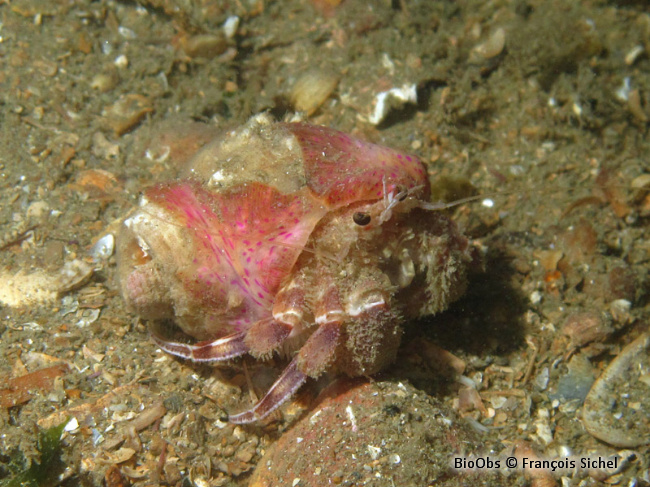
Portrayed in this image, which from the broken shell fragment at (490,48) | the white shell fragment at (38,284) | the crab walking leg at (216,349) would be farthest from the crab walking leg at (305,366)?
the broken shell fragment at (490,48)

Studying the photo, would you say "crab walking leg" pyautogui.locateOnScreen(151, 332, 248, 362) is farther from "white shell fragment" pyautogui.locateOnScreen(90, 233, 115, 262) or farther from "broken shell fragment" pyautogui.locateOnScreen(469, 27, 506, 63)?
"broken shell fragment" pyautogui.locateOnScreen(469, 27, 506, 63)

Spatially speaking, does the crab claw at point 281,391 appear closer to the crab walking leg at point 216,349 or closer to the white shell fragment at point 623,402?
the crab walking leg at point 216,349

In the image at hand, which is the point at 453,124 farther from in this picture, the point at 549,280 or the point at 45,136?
the point at 45,136

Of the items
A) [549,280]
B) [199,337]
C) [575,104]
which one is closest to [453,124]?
[575,104]

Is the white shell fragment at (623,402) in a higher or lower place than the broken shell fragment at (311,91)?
lower

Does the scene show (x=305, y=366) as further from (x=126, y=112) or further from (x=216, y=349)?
(x=126, y=112)

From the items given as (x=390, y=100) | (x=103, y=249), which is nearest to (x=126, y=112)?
(x=103, y=249)

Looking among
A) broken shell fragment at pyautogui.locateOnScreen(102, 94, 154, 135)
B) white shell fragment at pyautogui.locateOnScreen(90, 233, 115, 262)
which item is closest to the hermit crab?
white shell fragment at pyautogui.locateOnScreen(90, 233, 115, 262)
